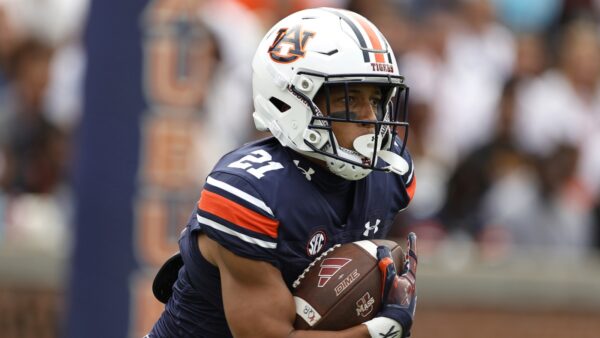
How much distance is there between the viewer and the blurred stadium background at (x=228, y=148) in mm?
7344

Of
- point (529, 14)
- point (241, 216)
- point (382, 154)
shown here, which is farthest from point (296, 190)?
point (529, 14)

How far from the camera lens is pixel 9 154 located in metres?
9.01

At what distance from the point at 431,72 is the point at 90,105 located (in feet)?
10.4

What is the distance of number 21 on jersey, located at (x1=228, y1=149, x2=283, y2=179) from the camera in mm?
4254

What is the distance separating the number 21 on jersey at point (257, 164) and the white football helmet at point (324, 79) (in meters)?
0.09

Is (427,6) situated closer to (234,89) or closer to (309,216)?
(234,89)

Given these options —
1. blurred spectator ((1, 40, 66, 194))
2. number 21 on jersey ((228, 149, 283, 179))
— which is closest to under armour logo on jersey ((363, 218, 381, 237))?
number 21 on jersey ((228, 149, 283, 179))

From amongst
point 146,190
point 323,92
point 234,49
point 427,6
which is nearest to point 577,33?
point 427,6

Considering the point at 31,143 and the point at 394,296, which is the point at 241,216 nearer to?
the point at 394,296

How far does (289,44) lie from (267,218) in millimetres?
653

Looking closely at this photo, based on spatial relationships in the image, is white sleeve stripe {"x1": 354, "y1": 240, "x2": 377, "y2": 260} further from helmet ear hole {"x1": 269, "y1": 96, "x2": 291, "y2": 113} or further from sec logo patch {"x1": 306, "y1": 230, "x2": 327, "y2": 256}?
helmet ear hole {"x1": 269, "y1": 96, "x2": 291, "y2": 113}

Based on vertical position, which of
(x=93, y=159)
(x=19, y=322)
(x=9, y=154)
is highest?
(x=93, y=159)

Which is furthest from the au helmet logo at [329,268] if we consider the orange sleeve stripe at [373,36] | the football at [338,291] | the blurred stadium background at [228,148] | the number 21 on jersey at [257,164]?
the blurred stadium background at [228,148]

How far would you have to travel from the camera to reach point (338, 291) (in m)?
4.17
